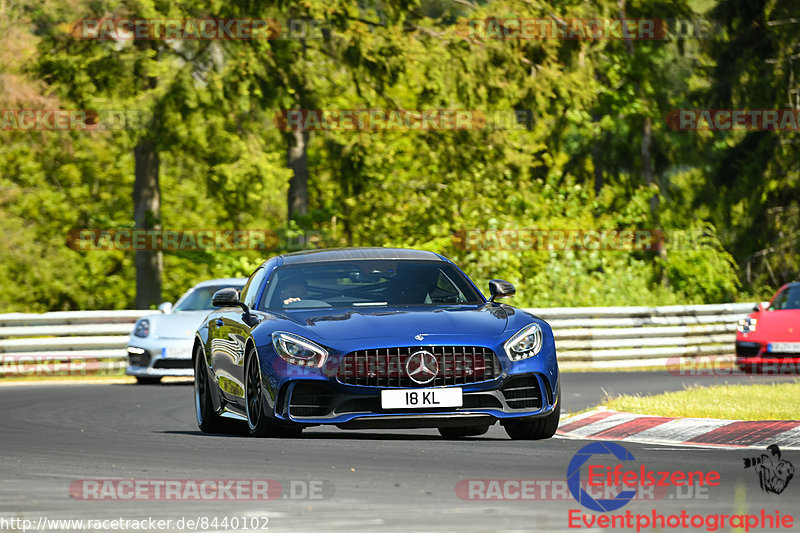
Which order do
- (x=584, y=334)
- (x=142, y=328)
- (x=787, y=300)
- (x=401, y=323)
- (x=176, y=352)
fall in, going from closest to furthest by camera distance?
1. (x=401, y=323)
2. (x=176, y=352)
3. (x=142, y=328)
4. (x=787, y=300)
5. (x=584, y=334)

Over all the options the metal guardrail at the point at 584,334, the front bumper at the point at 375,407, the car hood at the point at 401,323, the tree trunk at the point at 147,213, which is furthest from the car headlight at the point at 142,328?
the tree trunk at the point at 147,213

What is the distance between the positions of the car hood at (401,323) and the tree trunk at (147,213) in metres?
24.2

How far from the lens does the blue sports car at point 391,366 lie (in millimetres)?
10125

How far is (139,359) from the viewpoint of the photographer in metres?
20.9

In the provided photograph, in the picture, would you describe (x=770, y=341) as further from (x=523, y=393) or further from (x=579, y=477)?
(x=579, y=477)

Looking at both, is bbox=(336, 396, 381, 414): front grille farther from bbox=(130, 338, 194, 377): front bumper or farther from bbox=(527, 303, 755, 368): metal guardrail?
bbox=(527, 303, 755, 368): metal guardrail

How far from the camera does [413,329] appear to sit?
10258mm

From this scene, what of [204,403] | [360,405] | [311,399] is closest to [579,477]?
[360,405]

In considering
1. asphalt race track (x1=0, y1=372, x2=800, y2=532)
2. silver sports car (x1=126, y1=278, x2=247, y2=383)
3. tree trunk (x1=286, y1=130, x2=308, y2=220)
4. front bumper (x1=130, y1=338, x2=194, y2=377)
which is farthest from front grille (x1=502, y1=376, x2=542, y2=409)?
tree trunk (x1=286, y1=130, x2=308, y2=220)

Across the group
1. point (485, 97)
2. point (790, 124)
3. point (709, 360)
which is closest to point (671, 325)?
point (709, 360)

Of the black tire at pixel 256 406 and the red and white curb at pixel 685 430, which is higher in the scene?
the black tire at pixel 256 406

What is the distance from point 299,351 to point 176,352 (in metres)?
10.4

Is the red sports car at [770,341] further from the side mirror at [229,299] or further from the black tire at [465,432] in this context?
the side mirror at [229,299]

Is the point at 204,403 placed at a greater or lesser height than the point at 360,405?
lesser
